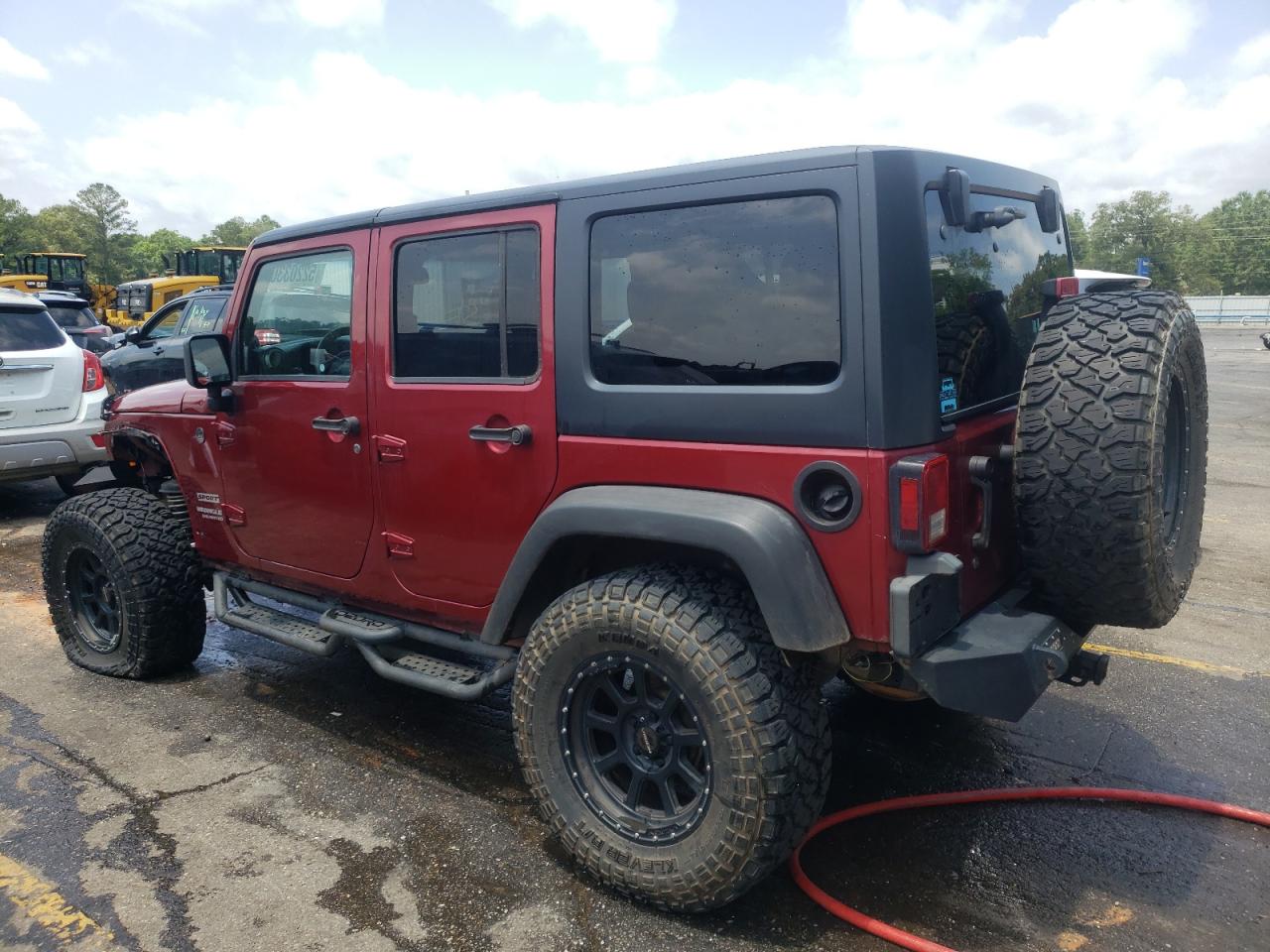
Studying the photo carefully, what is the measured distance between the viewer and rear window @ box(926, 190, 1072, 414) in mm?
2521

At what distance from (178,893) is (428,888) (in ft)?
2.42

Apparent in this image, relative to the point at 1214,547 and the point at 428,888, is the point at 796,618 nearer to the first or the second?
the point at 428,888

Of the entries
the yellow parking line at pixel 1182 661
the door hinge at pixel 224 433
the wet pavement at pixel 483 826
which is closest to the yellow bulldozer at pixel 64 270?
the door hinge at pixel 224 433

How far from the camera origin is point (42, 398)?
7504 mm

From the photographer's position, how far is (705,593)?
2535mm

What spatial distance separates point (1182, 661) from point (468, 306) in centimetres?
370

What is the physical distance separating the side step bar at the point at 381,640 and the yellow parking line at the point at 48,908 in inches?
42.9

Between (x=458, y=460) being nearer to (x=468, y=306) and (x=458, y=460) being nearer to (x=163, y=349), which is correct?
(x=468, y=306)

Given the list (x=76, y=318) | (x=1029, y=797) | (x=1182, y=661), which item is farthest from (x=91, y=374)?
(x=1182, y=661)

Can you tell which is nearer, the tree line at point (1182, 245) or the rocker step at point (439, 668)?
the rocker step at point (439, 668)

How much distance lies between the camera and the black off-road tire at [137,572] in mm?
4211

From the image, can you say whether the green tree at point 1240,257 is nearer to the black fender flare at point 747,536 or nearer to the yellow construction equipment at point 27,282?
the yellow construction equipment at point 27,282

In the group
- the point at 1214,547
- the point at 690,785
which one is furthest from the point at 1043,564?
the point at 1214,547

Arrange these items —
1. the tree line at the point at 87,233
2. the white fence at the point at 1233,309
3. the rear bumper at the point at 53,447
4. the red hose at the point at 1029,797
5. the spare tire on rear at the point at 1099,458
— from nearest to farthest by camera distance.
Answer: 1. the spare tire on rear at the point at 1099,458
2. the red hose at the point at 1029,797
3. the rear bumper at the point at 53,447
4. the white fence at the point at 1233,309
5. the tree line at the point at 87,233
